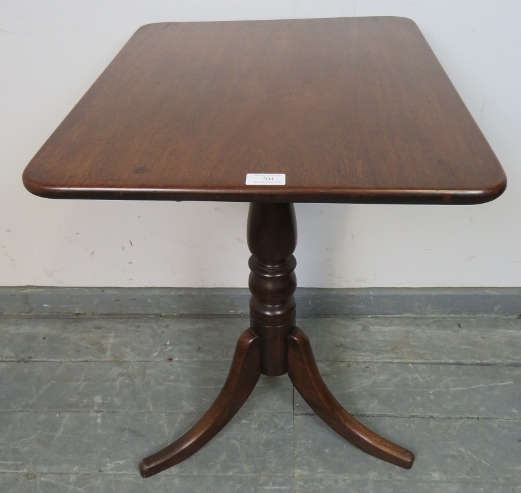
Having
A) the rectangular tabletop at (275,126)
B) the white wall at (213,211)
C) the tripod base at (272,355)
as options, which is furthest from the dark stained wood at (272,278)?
the white wall at (213,211)

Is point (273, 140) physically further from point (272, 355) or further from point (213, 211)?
point (213, 211)

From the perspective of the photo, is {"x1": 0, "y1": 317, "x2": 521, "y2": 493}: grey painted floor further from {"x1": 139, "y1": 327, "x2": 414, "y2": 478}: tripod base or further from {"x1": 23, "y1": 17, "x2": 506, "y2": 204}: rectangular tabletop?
{"x1": 23, "y1": 17, "x2": 506, "y2": 204}: rectangular tabletop

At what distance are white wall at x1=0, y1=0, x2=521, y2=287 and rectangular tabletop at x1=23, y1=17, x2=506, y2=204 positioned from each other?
0.18 meters

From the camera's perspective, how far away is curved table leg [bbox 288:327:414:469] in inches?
47.1

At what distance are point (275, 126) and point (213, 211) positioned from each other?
727mm

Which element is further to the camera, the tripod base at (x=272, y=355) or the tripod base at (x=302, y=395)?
the tripod base at (x=302, y=395)

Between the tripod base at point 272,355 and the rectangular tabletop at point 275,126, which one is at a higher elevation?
the rectangular tabletop at point 275,126

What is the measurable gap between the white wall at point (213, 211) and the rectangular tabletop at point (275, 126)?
7.2 inches

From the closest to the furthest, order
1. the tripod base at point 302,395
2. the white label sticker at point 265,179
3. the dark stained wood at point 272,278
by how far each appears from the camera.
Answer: the white label sticker at point 265,179
the dark stained wood at point 272,278
the tripod base at point 302,395

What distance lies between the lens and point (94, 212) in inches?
59.6

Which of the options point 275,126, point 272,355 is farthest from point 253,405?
point 275,126

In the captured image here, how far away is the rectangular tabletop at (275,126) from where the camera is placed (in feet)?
2.20

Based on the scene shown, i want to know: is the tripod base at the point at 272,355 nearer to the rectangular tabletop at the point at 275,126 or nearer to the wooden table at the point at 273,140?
the wooden table at the point at 273,140

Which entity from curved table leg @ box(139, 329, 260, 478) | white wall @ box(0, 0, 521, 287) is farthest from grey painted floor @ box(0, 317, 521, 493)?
white wall @ box(0, 0, 521, 287)
